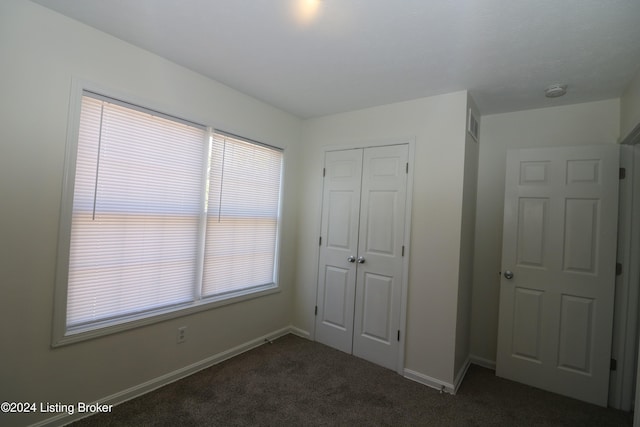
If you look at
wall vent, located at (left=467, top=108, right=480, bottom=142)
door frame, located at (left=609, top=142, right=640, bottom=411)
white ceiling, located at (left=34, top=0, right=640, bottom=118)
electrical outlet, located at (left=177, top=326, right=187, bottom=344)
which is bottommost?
electrical outlet, located at (left=177, top=326, right=187, bottom=344)

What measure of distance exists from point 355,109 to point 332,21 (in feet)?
4.63

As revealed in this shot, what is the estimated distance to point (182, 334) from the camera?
241 centimetres

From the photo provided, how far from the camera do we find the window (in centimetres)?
191

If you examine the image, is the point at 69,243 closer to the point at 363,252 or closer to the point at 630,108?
the point at 363,252

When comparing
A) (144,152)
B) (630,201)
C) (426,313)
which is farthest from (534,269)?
(144,152)

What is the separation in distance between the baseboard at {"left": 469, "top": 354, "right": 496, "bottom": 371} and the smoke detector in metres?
2.54

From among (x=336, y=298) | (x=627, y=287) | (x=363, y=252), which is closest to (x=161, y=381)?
(x=336, y=298)

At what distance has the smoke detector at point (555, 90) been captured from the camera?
7.39ft

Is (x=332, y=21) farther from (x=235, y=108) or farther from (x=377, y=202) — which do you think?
(x=377, y=202)

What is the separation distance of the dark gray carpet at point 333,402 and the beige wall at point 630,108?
222 cm

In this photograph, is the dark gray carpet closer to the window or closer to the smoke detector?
the window

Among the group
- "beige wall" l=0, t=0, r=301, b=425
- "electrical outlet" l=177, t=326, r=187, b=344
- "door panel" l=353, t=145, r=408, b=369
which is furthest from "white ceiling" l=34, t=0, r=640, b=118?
"electrical outlet" l=177, t=326, r=187, b=344

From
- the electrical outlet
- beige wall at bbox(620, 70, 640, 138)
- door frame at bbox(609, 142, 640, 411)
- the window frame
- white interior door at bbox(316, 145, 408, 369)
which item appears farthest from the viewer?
white interior door at bbox(316, 145, 408, 369)

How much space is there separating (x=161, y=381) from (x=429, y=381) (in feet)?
7.38
